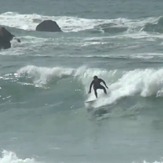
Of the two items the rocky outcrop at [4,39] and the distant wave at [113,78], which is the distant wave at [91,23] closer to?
the rocky outcrop at [4,39]

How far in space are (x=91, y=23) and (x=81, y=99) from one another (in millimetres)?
33327

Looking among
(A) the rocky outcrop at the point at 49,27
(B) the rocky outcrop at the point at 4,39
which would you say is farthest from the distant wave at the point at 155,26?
(B) the rocky outcrop at the point at 4,39

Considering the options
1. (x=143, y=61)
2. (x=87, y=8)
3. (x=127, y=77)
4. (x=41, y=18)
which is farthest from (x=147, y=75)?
(x=87, y=8)

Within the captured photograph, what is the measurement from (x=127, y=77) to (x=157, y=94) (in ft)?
8.41

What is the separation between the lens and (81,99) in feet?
99.0

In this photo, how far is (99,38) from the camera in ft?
169

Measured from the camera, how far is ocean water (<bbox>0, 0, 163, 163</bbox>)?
73.5ft

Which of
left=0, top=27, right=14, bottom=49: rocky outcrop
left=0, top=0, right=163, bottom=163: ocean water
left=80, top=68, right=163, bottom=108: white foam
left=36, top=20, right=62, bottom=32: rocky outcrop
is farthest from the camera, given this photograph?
left=36, top=20, right=62, bottom=32: rocky outcrop

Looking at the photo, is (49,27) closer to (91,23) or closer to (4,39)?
(91,23)

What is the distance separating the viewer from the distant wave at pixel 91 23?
57.4 meters

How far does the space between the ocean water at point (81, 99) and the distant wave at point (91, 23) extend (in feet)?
5.81

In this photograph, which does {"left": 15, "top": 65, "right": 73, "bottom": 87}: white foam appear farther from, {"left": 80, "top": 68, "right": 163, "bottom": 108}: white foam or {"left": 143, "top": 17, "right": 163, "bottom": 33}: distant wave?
{"left": 143, "top": 17, "right": 163, "bottom": 33}: distant wave

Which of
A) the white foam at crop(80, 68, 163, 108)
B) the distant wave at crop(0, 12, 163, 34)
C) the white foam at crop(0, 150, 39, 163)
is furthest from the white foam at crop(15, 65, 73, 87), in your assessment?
the distant wave at crop(0, 12, 163, 34)

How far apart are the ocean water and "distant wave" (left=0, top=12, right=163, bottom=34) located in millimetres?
1770
